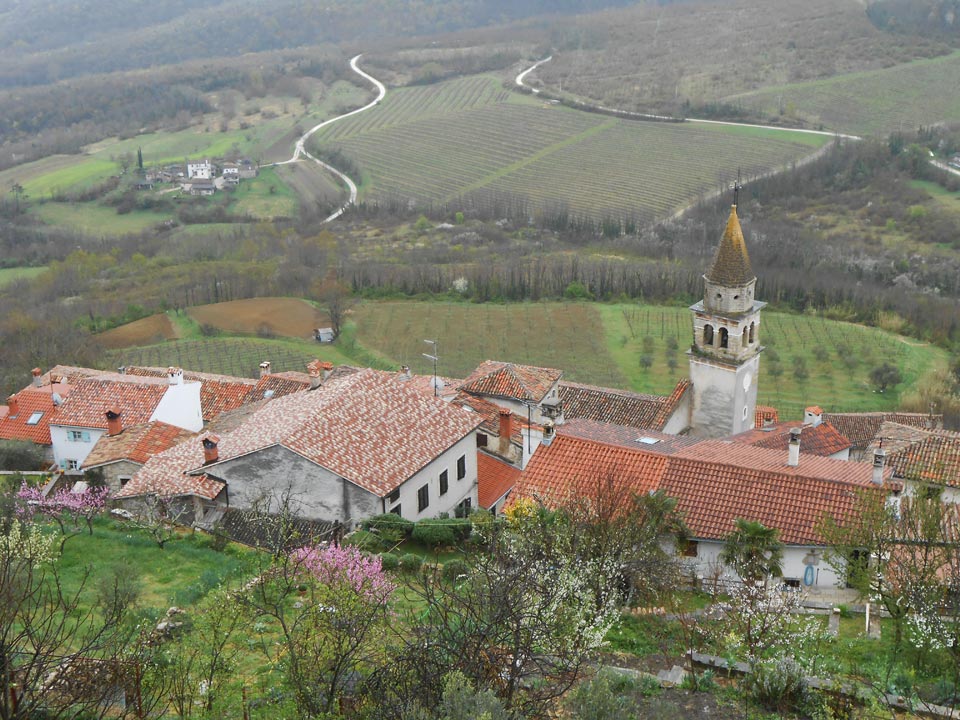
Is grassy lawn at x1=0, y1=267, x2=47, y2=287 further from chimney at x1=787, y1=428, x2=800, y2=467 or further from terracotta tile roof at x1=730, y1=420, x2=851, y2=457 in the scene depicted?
chimney at x1=787, y1=428, x2=800, y2=467

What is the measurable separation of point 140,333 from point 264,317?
10546 millimetres

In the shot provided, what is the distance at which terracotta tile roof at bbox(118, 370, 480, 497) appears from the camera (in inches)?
1374

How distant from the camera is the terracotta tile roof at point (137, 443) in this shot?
4116cm

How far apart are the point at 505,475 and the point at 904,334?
57.9 meters

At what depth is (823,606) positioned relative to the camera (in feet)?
90.6

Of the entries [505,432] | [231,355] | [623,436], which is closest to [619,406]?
[505,432]

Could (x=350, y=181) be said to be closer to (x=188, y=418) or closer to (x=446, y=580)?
(x=188, y=418)

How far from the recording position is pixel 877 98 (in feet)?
559

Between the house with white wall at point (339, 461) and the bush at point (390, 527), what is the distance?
646 millimetres

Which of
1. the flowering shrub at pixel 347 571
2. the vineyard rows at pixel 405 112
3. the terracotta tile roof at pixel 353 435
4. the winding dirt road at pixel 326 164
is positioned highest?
the flowering shrub at pixel 347 571

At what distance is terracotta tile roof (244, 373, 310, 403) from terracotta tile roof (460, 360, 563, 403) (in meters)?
8.60

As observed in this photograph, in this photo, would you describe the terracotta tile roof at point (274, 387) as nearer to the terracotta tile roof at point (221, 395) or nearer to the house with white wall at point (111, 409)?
the terracotta tile roof at point (221, 395)

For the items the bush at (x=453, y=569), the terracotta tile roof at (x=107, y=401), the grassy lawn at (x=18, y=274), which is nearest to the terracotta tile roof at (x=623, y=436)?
the bush at (x=453, y=569)

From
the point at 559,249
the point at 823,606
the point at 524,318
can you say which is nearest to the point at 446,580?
the point at 823,606
